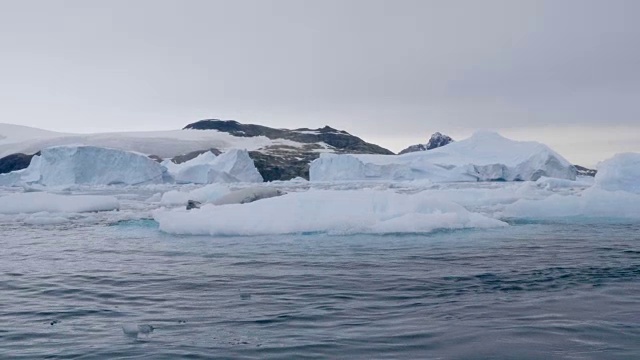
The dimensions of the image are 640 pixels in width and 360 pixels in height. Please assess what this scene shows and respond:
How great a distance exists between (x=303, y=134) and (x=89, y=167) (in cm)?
7199

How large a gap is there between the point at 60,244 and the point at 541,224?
462 inches

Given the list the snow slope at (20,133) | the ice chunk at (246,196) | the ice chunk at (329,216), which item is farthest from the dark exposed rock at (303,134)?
the ice chunk at (329,216)

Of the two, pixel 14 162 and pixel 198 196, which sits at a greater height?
pixel 198 196

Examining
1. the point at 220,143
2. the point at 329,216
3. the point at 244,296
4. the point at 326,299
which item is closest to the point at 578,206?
the point at 329,216

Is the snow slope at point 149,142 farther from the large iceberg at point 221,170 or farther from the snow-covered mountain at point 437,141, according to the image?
the large iceberg at point 221,170

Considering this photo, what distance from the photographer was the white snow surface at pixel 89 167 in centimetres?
5041

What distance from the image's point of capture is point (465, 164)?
180 feet

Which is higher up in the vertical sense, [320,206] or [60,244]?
[320,206]

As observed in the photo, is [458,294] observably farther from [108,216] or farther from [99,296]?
[108,216]

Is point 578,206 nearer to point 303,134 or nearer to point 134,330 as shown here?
point 134,330

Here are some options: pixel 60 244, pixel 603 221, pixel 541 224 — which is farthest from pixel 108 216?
pixel 603 221

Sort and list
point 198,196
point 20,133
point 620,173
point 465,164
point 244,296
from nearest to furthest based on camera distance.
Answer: point 244,296 → point 198,196 → point 620,173 → point 465,164 → point 20,133

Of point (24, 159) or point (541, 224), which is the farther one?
point (24, 159)

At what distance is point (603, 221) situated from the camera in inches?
698
